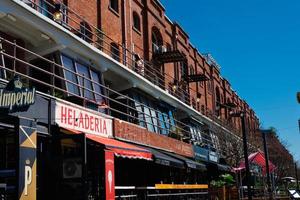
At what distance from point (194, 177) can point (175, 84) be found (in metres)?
10.3

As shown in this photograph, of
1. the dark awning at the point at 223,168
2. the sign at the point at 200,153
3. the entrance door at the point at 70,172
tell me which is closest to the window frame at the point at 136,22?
the sign at the point at 200,153

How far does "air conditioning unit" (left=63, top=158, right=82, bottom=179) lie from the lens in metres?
14.0

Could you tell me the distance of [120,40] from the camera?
2927 cm

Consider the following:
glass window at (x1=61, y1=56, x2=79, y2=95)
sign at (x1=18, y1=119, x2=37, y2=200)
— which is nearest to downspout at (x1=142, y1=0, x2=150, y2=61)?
glass window at (x1=61, y1=56, x2=79, y2=95)

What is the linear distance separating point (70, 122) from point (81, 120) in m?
0.96

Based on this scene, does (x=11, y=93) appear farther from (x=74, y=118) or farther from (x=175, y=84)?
(x=175, y=84)

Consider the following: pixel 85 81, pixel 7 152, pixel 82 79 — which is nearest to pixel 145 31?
pixel 85 81

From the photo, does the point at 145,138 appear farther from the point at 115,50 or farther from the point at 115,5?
the point at 115,5

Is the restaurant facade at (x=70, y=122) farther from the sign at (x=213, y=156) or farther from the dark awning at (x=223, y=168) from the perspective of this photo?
the sign at (x=213, y=156)

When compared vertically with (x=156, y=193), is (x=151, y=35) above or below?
above

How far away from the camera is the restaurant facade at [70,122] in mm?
11828

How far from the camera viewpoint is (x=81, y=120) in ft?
55.6

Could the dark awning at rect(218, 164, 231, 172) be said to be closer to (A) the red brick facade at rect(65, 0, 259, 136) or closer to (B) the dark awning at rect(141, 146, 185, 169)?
(A) the red brick facade at rect(65, 0, 259, 136)

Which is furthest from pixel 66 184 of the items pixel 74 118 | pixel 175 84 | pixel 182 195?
pixel 175 84
